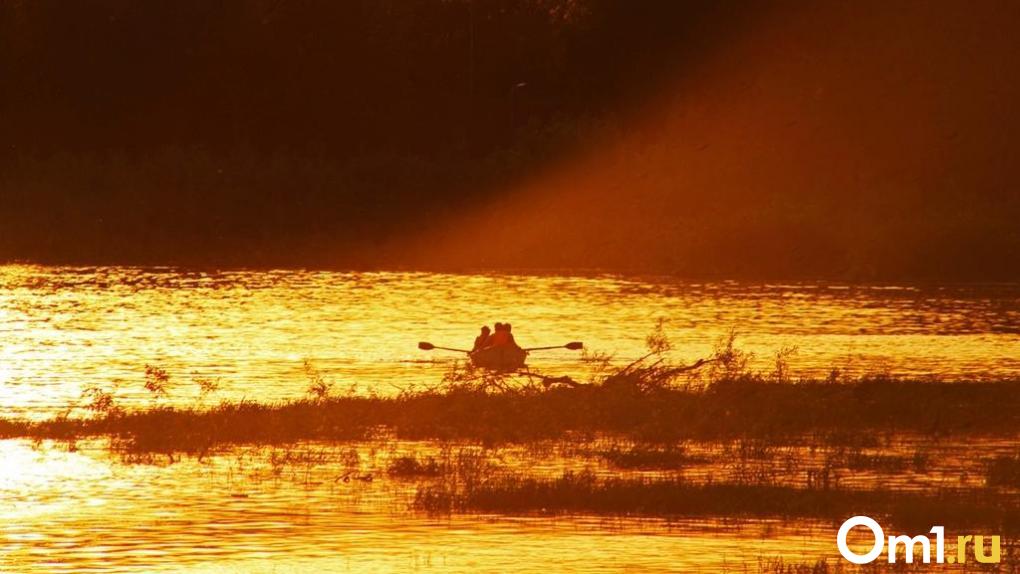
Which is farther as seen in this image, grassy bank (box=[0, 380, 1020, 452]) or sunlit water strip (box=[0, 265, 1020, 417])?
sunlit water strip (box=[0, 265, 1020, 417])

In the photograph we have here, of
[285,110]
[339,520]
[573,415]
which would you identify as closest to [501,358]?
[573,415]

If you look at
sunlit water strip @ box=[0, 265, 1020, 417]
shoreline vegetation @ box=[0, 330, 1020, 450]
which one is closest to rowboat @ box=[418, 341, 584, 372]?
sunlit water strip @ box=[0, 265, 1020, 417]

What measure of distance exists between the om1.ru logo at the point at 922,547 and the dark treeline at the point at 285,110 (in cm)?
4524

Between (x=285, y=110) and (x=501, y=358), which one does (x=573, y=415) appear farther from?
(x=285, y=110)

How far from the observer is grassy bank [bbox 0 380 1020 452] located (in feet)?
76.2

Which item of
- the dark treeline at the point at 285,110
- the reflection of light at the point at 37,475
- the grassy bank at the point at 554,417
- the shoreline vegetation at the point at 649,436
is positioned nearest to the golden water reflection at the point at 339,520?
the reflection of light at the point at 37,475

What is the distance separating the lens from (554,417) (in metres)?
23.9

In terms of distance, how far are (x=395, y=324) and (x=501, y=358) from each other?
13.1 m

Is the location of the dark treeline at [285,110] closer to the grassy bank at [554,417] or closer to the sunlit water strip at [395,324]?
the sunlit water strip at [395,324]

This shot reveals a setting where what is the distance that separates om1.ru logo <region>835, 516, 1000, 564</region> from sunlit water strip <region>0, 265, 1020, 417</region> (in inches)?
480

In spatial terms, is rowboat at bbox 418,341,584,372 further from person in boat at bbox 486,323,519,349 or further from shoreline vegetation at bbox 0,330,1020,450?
shoreline vegetation at bbox 0,330,1020,450

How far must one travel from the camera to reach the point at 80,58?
7725cm

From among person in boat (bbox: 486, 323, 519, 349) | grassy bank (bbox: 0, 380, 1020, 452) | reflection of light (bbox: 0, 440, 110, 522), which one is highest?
person in boat (bbox: 486, 323, 519, 349)

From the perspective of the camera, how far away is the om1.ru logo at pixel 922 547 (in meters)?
16.2
